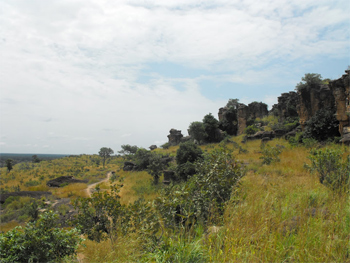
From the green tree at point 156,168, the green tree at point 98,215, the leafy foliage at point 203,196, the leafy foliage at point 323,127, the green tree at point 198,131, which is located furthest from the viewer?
the green tree at point 198,131

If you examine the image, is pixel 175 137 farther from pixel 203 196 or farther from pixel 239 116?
pixel 203 196

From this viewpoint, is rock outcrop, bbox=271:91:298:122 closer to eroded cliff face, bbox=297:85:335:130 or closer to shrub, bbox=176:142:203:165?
eroded cliff face, bbox=297:85:335:130

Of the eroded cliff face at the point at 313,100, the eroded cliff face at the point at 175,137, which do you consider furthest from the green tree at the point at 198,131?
the eroded cliff face at the point at 313,100

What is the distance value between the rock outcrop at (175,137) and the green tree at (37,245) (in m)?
43.1

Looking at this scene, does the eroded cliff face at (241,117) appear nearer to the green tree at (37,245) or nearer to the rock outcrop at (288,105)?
the rock outcrop at (288,105)

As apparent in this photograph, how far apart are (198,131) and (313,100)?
19259 millimetres

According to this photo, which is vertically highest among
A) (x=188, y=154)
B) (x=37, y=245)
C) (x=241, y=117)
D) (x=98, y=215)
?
(x=241, y=117)

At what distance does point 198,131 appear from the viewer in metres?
38.0

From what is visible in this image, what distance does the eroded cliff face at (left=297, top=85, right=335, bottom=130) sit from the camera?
2134 centimetres

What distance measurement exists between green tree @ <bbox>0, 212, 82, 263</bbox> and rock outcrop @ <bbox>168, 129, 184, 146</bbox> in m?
43.1

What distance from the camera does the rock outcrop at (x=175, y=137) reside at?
156ft

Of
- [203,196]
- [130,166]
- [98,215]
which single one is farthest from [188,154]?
[130,166]

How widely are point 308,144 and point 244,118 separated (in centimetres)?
2251

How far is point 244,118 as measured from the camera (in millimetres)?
38156
